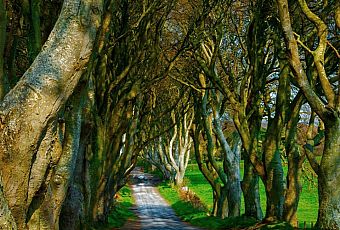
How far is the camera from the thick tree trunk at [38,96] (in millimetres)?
4938

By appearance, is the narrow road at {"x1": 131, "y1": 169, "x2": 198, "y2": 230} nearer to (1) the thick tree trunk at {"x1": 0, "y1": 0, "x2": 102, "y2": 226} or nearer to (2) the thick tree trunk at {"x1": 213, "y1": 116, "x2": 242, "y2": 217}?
(2) the thick tree trunk at {"x1": 213, "y1": 116, "x2": 242, "y2": 217}

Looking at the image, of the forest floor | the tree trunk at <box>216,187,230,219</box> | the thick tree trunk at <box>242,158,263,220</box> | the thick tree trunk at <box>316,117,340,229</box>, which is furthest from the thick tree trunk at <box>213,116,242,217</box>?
the thick tree trunk at <box>316,117,340,229</box>

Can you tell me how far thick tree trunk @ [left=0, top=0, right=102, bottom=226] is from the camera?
494 centimetres

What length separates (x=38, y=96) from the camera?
16.5 feet

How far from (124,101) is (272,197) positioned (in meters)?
5.68

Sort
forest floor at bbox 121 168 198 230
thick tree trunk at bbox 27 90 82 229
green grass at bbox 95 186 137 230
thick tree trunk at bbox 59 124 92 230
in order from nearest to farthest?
thick tree trunk at bbox 27 90 82 229, thick tree trunk at bbox 59 124 92 230, green grass at bbox 95 186 137 230, forest floor at bbox 121 168 198 230

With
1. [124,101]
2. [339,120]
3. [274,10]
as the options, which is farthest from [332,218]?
[124,101]

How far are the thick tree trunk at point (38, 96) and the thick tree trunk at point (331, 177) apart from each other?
6.74 meters

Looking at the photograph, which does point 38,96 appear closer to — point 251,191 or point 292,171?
point 292,171

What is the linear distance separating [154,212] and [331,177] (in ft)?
80.7

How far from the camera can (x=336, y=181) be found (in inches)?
423

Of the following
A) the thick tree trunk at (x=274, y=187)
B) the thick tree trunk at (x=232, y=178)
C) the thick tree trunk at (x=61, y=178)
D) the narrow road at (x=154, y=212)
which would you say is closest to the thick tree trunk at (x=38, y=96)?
the thick tree trunk at (x=61, y=178)

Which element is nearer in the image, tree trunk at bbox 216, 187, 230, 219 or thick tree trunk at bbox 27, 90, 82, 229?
thick tree trunk at bbox 27, 90, 82, 229

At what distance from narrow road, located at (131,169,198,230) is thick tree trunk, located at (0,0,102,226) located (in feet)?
59.6
